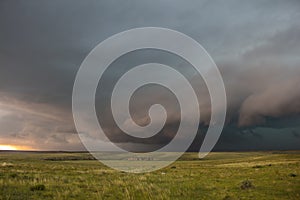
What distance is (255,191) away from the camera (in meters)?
20.1

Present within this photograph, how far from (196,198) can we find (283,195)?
5.67 metres

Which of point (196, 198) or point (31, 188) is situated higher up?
point (31, 188)

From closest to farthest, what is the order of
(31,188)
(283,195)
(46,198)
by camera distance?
(46,198) < (283,195) < (31,188)

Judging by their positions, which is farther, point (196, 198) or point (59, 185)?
point (59, 185)

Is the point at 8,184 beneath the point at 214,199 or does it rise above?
above

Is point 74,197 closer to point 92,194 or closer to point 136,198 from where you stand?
point 92,194

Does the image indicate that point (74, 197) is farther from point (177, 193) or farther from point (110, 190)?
point (177, 193)

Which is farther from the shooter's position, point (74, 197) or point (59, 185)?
point (59, 185)

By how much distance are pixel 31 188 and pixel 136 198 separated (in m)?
7.73

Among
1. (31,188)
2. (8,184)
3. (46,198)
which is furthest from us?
(8,184)

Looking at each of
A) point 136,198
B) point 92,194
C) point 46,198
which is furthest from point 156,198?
point 46,198

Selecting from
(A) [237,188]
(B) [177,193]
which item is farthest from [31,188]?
(A) [237,188]

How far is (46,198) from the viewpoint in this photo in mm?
16516

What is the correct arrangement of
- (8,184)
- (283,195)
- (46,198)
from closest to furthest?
1. (46,198)
2. (283,195)
3. (8,184)
